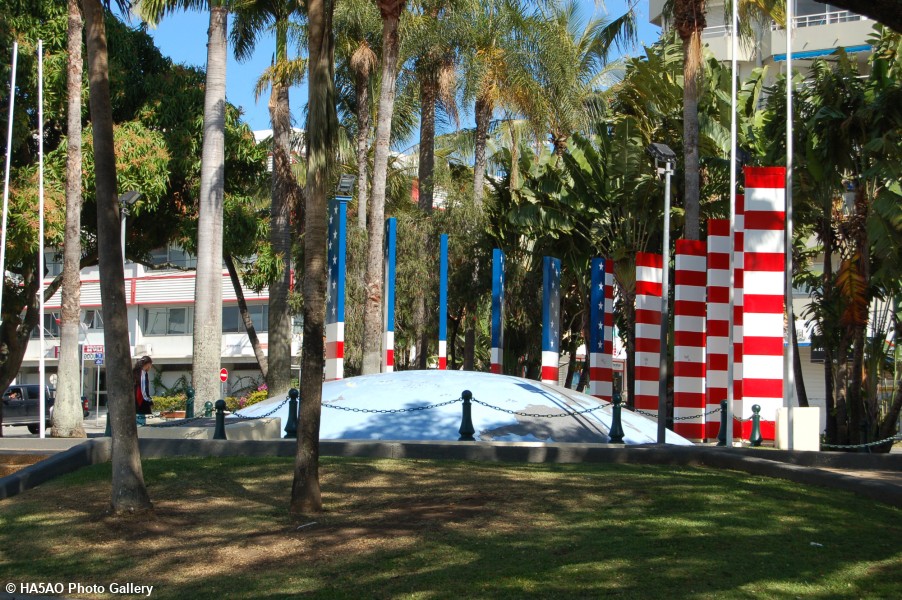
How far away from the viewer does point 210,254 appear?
22609 millimetres

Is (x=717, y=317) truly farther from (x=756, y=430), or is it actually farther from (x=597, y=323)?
(x=597, y=323)

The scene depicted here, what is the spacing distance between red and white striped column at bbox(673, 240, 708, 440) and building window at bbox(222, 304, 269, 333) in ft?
118

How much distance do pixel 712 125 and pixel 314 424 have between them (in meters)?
21.7

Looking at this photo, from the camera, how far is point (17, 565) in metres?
8.39

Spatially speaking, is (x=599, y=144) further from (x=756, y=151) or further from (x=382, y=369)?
(x=382, y=369)

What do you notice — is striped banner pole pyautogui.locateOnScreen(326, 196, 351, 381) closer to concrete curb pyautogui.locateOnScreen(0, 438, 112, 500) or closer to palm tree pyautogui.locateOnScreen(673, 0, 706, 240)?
palm tree pyautogui.locateOnScreen(673, 0, 706, 240)

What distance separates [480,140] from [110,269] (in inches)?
978

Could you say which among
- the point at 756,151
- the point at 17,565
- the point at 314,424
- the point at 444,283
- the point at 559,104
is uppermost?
the point at 559,104

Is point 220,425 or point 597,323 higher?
point 597,323

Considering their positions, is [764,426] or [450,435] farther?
[764,426]

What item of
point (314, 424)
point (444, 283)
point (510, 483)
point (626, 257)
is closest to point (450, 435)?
point (510, 483)

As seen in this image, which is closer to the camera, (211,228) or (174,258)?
(211,228)

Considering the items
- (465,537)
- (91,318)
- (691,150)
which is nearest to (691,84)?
(691,150)

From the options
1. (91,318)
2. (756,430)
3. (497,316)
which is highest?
(497,316)
